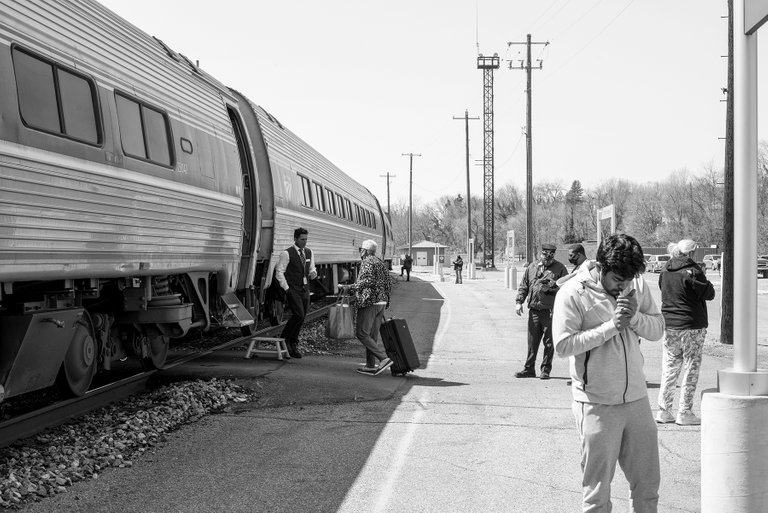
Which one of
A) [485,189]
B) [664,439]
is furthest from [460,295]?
[485,189]

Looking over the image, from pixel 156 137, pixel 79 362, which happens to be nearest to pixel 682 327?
pixel 156 137

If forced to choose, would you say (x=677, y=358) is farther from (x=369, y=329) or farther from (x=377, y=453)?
(x=369, y=329)

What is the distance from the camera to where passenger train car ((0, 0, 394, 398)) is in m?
6.07

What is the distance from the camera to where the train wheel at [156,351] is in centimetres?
937

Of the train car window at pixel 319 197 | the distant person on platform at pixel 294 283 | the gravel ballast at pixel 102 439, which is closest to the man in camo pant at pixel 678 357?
the gravel ballast at pixel 102 439

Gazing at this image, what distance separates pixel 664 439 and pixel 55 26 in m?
6.00

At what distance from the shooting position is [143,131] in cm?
813

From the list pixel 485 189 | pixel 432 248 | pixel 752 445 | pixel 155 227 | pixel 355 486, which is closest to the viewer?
pixel 752 445

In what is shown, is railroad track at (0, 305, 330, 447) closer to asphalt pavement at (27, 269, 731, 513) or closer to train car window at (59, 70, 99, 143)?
asphalt pavement at (27, 269, 731, 513)

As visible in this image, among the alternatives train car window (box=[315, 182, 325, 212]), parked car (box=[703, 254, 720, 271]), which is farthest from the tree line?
train car window (box=[315, 182, 325, 212])

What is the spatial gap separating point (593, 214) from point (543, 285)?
4448 inches

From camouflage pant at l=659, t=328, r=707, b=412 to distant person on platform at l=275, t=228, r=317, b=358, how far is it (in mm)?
5159

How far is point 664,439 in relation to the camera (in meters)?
7.11

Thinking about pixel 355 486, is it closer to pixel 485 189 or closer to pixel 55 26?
pixel 55 26
